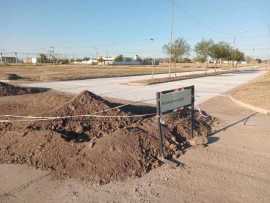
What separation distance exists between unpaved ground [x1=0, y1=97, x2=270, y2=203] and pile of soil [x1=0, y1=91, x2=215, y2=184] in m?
0.24

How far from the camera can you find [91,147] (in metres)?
5.28

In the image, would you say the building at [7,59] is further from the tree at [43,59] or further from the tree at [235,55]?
the tree at [235,55]

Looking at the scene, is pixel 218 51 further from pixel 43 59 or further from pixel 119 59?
pixel 119 59

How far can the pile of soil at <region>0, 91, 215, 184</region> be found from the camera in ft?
15.4

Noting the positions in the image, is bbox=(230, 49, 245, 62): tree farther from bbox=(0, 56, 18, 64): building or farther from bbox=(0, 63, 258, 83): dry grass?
bbox=(0, 56, 18, 64): building

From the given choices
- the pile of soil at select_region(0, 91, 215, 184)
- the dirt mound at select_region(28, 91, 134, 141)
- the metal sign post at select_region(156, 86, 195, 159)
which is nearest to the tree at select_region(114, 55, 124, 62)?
the dirt mound at select_region(28, 91, 134, 141)

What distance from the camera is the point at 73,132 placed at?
22.5 ft

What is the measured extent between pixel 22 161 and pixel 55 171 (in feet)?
2.83

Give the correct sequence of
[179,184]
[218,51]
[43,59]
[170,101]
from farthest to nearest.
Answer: [43,59], [218,51], [170,101], [179,184]

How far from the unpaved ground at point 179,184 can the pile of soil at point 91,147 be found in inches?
9.5

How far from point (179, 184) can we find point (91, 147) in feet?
6.02

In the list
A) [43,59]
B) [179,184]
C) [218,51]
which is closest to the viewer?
[179,184]

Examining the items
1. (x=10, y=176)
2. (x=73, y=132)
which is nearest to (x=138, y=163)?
(x=10, y=176)

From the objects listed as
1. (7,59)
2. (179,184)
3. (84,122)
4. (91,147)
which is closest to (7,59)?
(7,59)
